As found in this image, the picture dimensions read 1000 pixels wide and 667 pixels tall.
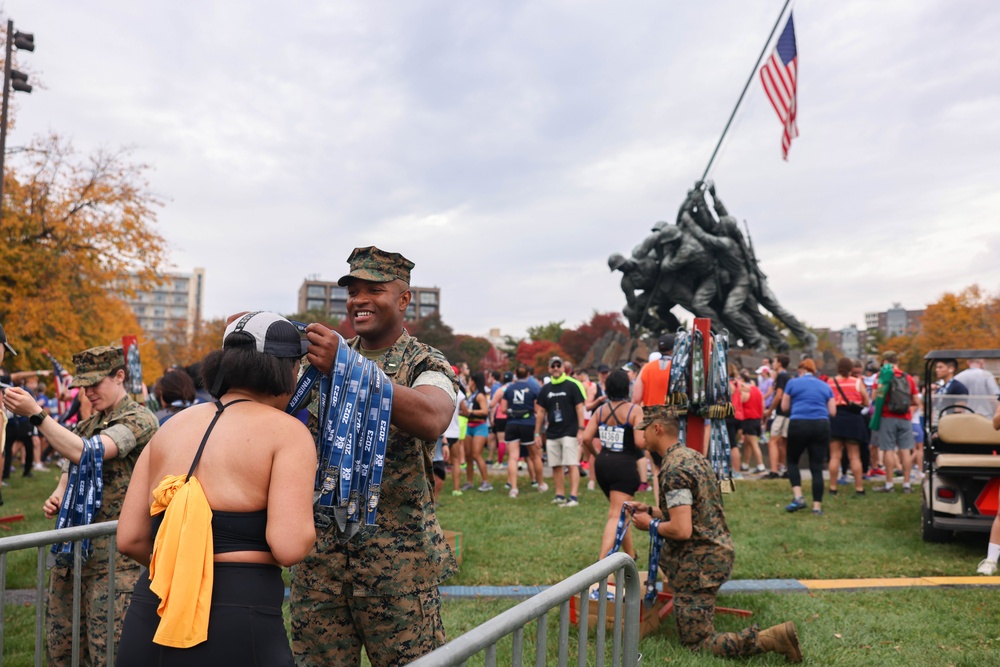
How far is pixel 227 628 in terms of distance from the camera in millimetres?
1940

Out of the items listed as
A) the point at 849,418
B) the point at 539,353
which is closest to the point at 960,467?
the point at 849,418

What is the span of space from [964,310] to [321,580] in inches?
2571

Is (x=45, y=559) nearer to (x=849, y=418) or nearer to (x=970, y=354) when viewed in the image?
(x=970, y=354)

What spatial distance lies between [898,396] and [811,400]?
241cm

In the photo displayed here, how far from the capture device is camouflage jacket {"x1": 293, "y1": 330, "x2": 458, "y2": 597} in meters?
2.67

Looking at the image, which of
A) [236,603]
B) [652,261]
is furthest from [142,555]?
[652,261]

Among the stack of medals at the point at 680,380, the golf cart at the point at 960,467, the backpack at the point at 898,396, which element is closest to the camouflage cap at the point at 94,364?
the stack of medals at the point at 680,380

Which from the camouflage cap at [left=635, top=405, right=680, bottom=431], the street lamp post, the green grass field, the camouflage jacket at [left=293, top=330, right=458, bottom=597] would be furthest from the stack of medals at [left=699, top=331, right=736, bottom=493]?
the street lamp post

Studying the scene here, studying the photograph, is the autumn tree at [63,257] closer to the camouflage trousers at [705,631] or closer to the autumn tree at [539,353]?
the camouflage trousers at [705,631]

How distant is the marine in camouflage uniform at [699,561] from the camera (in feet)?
15.0

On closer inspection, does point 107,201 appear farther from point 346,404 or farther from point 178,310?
point 178,310

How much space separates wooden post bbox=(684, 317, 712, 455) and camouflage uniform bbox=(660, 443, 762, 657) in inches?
73.2

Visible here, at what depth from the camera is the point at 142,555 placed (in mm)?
2137

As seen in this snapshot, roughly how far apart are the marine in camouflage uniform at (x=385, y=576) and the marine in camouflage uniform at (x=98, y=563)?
150 cm
